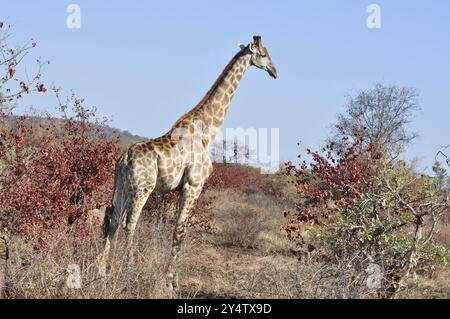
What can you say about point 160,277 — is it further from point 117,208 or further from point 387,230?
point 387,230

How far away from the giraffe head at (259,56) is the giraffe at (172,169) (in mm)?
810

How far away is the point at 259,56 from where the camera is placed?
10562 millimetres

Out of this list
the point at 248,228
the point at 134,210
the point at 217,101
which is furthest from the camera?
the point at 248,228

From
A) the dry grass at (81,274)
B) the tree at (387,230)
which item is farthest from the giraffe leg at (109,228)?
the tree at (387,230)

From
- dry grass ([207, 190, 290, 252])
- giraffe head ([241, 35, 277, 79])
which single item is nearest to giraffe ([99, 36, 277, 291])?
giraffe head ([241, 35, 277, 79])

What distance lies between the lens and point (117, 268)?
25.5 ft

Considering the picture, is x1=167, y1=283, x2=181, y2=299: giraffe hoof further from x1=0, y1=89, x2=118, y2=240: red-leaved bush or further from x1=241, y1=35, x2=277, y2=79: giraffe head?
x1=241, y1=35, x2=277, y2=79: giraffe head

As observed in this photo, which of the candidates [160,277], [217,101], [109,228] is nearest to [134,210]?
[109,228]

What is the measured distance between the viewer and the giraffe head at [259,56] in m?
10.5

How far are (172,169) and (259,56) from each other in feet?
7.89

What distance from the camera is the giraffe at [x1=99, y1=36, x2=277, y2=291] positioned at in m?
9.08

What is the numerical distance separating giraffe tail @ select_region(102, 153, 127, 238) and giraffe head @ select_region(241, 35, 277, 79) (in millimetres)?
2614

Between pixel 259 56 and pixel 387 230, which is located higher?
pixel 259 56

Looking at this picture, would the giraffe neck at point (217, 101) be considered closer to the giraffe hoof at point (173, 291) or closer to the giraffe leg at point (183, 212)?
the giraffe leg at point (183, 212)
